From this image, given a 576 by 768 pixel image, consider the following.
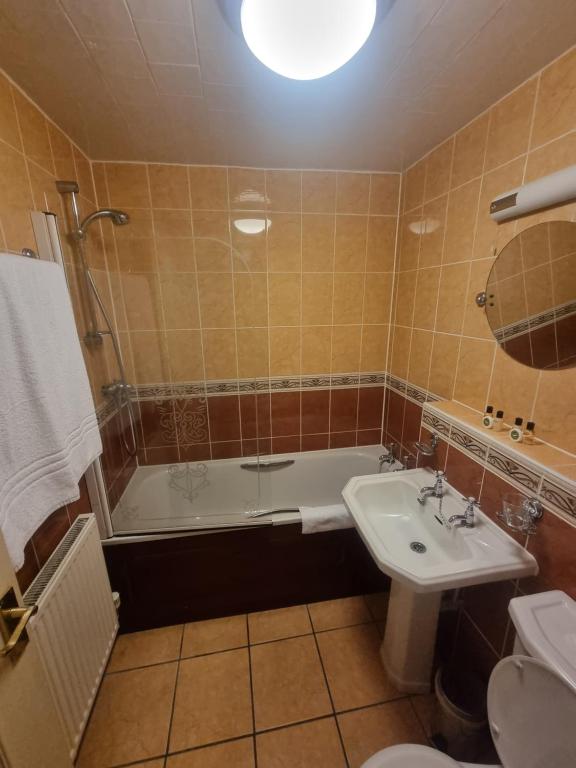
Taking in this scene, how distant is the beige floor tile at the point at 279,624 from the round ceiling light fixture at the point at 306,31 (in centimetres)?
225

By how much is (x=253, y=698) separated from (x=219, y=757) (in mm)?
205

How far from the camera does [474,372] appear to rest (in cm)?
140

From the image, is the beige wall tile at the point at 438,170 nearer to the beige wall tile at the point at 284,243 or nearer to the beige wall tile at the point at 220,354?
the beige wall tile at the point at 284,243

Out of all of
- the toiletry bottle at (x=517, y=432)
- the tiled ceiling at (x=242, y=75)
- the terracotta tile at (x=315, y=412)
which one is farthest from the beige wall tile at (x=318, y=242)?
the toiletry bottle at (x=517, y=432)

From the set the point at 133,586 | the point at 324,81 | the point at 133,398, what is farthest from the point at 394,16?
the point at 133,586

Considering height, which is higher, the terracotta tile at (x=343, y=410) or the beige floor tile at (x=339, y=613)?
the terracotta tile at (x=343, y=410)

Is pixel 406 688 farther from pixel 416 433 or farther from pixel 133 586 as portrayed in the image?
pixel 133 586

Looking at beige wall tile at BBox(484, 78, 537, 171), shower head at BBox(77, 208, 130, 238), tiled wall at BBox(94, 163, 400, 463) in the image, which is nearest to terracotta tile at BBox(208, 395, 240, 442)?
tiled wall at BBox(94, 163, 400, 463)

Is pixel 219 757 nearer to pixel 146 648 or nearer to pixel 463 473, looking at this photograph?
pixel 146 648

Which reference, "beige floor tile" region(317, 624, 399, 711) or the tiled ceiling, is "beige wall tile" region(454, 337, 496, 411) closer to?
the tiled ceiling

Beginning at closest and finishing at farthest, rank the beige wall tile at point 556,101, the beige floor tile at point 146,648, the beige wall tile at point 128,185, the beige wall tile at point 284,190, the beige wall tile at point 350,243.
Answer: the beige wall tile at point 556,101 < the beige floor tile at point 146,648 < the beige wall tile at point 128,185 < the beige wall tile at point 284,190 < the beige wall tile at point 350,243

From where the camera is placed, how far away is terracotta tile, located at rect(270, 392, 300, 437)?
2.20 metres

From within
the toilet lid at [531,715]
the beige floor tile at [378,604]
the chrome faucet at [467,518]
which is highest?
the chrome faucet at [467,518]

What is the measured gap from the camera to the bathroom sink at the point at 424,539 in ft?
3.13
